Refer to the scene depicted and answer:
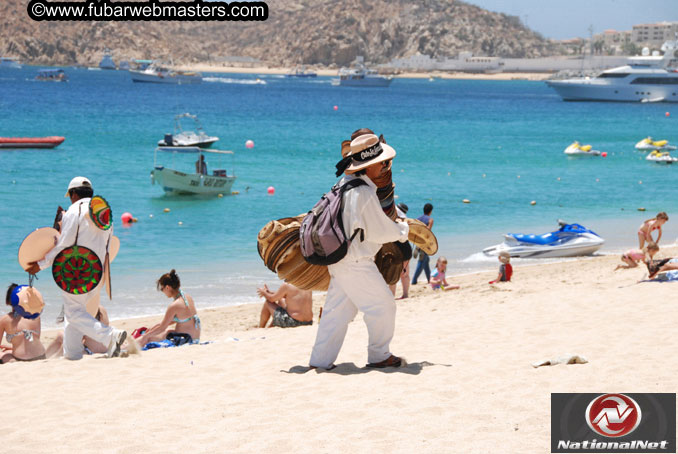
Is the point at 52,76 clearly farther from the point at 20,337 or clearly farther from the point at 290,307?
the point at 20,337

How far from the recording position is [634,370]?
224 inches

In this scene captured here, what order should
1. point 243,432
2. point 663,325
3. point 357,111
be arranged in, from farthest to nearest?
1. point 357,111
2. point 663,325
3. point 243,432

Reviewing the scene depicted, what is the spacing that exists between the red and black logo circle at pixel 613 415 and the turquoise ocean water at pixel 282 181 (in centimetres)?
872

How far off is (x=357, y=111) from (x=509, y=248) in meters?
60.5

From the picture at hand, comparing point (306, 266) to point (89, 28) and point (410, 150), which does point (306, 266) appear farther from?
point (89, 28)

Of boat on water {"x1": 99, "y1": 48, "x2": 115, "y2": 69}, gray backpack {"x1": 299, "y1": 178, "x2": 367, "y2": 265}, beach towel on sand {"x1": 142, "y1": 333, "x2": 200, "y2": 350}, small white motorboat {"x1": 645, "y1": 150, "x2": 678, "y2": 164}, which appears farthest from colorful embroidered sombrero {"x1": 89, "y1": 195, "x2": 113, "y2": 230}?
boat on water {"x1": 99, "y1": 48, "x2": 115, "y2": 69}

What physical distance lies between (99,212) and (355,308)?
248 centimetres

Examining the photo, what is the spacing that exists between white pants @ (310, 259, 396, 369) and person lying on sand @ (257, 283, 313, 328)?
3.29 m

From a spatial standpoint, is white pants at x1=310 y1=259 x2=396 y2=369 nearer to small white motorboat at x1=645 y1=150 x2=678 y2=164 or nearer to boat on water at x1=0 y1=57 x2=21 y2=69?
small white motorboat at x1=645 y1=150 x2=678 y2=164

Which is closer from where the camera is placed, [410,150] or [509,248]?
[509,248]

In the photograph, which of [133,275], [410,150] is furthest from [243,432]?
[410,150]

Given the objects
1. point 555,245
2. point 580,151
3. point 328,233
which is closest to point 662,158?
point 580,151

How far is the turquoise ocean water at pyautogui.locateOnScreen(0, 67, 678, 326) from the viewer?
54.2 ft

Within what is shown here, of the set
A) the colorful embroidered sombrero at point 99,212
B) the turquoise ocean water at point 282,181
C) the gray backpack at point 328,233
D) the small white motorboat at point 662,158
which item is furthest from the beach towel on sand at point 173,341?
the small white motorboat at point 662,158
